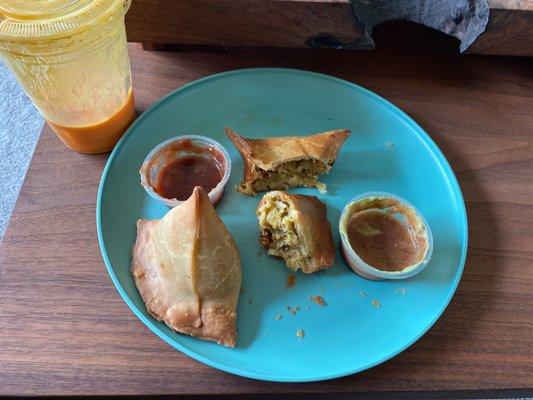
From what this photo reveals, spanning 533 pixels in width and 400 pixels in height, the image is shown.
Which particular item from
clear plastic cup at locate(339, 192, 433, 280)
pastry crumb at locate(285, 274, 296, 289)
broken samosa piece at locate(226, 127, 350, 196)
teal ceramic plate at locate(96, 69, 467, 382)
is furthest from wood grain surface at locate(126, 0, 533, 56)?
pastry crumb at locate(285, 274, 296, 289)

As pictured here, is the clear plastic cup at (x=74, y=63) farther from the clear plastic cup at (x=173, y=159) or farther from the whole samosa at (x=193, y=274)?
the whole samosa at (x=193, y=274)

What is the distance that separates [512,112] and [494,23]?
0.82 feet

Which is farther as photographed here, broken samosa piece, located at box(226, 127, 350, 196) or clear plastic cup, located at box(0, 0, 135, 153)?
broken samosa piece, located at box(226, 127, 350, 196)

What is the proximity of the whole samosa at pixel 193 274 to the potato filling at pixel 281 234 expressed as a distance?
95mm

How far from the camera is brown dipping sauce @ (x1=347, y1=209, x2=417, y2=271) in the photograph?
920mm

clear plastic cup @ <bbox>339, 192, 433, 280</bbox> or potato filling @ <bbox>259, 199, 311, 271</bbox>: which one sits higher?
clear plastic cup @ <bbox>339, 192, 433, 280</bbox>

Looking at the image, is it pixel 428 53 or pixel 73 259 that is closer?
pixel 73 259

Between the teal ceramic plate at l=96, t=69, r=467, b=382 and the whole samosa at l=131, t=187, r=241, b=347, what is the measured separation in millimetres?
23

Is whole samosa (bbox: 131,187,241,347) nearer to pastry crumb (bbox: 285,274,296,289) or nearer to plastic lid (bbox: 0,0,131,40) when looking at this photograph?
pastry crumb (bbox: 285,274,296,289)

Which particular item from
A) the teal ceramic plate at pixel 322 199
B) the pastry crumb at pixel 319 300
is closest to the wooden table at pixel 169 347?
the teal ceramic plate at pixel 322 199

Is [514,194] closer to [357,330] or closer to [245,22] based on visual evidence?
[357,330]

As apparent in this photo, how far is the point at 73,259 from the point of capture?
90 centimetres

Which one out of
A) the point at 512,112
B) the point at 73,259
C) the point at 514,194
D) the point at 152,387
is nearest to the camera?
the point at 152,387

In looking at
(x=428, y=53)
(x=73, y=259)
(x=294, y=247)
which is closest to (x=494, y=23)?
(x=428, y=53)
